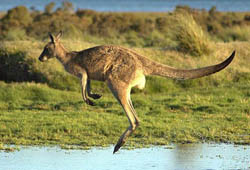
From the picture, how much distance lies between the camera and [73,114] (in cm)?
1363

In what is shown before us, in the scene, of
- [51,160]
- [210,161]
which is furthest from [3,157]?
[210,161]

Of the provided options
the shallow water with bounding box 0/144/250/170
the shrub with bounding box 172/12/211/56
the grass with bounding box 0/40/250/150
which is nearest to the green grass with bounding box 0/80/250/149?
the grass with bounding box 0/40/250/150

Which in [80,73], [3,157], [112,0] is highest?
[112,0]

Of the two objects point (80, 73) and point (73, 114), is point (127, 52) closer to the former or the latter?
point (80, 73)

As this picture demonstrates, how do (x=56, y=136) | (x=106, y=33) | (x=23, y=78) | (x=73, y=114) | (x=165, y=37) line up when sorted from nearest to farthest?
(x=56, y=136), (x=73, y=114), (x=23, y=78), (x=165, y=37), (x=106, y=33)

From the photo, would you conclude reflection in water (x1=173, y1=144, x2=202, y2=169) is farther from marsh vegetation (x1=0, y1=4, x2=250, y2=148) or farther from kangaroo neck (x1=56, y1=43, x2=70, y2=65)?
kangaroo neck (x1=56, y1=43, x2=70, y2=65)

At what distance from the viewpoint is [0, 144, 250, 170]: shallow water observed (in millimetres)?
9219

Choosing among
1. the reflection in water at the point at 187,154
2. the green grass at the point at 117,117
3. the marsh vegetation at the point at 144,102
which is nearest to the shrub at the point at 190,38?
the marsh vegetation at the point at 144,102

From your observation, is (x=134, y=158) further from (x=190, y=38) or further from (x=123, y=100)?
(x=190, y=38)

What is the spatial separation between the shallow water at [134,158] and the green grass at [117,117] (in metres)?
0.60

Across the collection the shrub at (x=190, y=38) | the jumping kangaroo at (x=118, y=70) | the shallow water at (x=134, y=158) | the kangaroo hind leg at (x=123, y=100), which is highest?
the shrub at (x=190, y=38)

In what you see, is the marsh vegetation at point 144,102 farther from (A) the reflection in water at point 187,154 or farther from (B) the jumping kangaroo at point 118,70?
(B) the jumping kangaroo at point 118,70

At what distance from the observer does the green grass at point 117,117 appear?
11.6m

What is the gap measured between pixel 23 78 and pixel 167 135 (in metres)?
8.06
